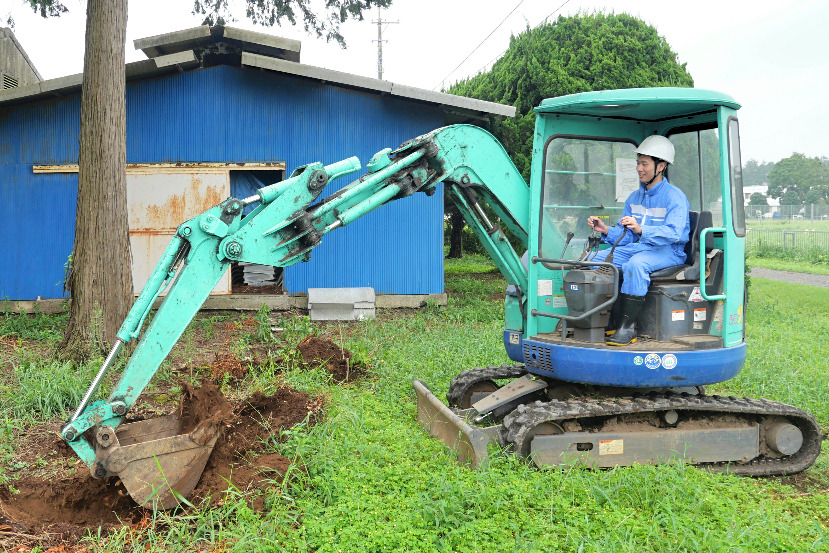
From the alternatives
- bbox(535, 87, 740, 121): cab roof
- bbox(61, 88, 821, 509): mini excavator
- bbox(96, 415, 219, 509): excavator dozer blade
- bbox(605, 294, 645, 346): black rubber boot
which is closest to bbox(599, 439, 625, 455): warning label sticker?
bbox(61, 88, 821, 509): mini excavator

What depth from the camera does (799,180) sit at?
59031mm

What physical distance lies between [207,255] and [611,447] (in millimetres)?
3171

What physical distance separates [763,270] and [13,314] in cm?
2180

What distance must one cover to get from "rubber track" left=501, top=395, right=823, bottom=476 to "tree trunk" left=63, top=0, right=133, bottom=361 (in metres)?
5.29

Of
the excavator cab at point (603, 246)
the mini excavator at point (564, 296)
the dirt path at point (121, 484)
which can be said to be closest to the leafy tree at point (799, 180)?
the excavator cab at point (603, 246)

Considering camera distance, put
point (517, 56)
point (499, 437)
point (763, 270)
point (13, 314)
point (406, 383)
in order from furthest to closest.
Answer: point (763, 270)
point (517, 56)
point (13, 314)
point (406, 383)
point (499, 437)

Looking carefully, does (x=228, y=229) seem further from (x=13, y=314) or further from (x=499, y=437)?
(x=13, y=314)

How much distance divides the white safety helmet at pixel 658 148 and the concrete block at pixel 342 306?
22.4 ft

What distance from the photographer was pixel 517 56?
16.7 meters

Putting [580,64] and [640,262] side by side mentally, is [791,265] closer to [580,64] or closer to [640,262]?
[580,64]

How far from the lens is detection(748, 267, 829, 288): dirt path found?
18625mm

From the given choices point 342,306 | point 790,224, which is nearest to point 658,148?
point 342,306

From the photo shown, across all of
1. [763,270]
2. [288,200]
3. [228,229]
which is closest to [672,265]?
[288,200]

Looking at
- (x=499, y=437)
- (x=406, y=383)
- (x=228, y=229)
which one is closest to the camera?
(x=228, y=229)
